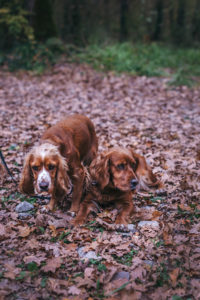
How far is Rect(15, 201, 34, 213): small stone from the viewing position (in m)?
3.71

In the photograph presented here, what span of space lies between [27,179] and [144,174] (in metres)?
1.50

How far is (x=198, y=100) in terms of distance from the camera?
912 centimetres

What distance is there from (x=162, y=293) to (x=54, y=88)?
823 cm

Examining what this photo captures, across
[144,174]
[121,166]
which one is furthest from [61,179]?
[144,174]

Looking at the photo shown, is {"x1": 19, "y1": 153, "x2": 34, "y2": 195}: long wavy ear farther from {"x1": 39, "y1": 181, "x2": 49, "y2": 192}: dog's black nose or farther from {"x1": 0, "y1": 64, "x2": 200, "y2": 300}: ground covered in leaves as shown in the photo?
Result: {"x1": 39, "y1": 181, "x2": 49, "y2": 192}: dog's black nose

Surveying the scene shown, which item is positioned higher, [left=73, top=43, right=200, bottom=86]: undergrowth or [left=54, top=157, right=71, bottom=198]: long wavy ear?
[left=73, top=43, right=200, bottom=86]: undergrowth

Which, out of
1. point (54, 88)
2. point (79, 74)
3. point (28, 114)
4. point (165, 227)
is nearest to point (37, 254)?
point (165, 227)

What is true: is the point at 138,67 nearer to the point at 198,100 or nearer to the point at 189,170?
the point at 198,100

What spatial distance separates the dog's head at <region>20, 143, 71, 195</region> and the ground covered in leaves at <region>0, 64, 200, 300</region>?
1.26ft

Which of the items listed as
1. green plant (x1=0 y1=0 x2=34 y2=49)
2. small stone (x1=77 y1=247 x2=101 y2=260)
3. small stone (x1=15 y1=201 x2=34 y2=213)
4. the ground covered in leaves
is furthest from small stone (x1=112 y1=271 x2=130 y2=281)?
green plant (x1=0 y1=0 x2=34 y2=49)

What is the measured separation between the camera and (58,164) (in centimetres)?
350

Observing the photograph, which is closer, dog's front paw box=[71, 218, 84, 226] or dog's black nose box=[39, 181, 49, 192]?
dog's black nose box=[39, 181, 49, 192]

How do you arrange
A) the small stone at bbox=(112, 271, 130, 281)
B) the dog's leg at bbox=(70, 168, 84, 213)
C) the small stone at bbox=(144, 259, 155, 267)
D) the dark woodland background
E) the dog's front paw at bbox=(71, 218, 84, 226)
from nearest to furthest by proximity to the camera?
the small stone at bbox=(112, 271, 130, 281) → the small stone at bbox=(144, 259, 155, 267) → the dog's front paw at bbox=(71, 218, 84, 226) → the dog's leg at bbox=(70, 168, 84, 213) → the dark woodland background

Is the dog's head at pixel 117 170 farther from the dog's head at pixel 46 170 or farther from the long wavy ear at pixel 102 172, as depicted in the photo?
the dog's head at pixel 46 170
